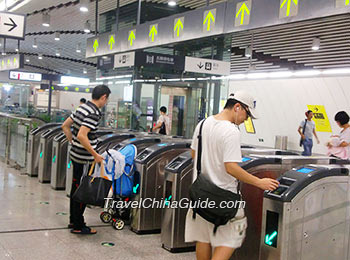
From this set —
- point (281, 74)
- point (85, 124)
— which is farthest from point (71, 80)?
point (85, 124)

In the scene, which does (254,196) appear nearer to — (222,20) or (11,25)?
(222,20)

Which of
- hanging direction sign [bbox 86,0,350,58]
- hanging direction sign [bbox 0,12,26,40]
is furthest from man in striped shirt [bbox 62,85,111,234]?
hanging direction sign [bbox 0,12,26,40]

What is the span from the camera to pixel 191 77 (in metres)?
9.05

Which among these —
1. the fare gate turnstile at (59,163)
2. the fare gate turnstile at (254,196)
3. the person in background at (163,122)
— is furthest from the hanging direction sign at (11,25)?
the fare gate turnstile at (254,196)

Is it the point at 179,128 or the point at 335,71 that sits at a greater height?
the point at 335,71

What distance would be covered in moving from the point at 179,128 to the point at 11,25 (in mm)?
3941

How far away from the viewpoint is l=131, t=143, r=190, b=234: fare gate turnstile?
4.51 metres

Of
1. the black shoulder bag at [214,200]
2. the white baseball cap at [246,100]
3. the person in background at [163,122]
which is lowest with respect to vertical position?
the black shoulder bag at [214,200]

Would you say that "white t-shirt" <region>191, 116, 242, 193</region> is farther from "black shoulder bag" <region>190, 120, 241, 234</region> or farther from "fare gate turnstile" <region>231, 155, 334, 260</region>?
"fare gate turnstile" <region>231, 155, 334, 260</region>

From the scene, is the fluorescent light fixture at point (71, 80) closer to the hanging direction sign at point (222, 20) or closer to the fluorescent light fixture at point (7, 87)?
the fluorescent light fixture at point (7, 87)

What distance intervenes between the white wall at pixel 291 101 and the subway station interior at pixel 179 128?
42 millimetres

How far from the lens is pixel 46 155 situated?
702cm

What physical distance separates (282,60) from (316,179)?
37.7 feet

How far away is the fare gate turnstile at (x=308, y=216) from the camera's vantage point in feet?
9.13
